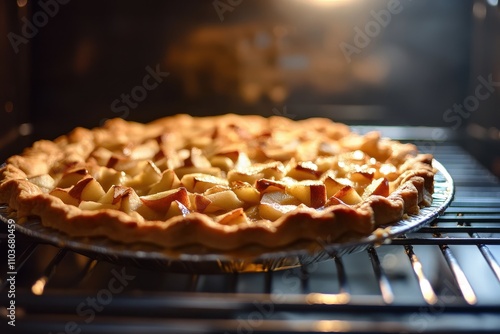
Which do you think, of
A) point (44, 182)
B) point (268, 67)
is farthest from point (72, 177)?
point (268, 67)

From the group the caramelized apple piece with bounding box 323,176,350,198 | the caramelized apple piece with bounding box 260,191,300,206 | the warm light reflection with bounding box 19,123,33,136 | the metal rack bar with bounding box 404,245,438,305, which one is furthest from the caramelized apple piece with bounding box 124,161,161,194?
the warm light reflection with bounding box 19,123,33,136

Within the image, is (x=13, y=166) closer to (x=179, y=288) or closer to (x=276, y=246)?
(x=179, y=288)

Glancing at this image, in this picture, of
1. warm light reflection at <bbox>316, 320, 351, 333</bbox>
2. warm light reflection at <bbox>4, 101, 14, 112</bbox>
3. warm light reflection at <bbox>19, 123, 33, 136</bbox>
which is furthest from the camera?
warm light reflection at <bbox>19, 123, 33, 136</bbox>

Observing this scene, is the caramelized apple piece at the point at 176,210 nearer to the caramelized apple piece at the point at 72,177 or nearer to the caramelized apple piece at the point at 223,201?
the caramelized apple piece at the point at 223,201

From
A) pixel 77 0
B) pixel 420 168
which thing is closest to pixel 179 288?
pixel 420 168

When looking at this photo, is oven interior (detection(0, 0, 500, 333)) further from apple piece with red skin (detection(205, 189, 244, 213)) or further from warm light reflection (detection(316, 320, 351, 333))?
warm light reflection (detection(316, 320, 351, 333))

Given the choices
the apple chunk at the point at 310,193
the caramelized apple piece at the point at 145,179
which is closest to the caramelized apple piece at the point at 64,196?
the caramelized apple piece at the point at 145,179

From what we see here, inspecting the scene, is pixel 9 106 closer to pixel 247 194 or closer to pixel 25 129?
pixel 25 129
